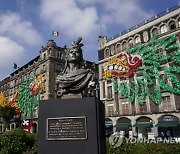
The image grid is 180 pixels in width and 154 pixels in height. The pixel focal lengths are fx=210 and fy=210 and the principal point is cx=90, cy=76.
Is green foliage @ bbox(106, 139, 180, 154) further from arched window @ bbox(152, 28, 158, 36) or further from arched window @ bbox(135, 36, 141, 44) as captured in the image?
arched window @ bbox(135, 36, 141, 44)

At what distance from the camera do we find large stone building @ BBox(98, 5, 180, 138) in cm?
2961

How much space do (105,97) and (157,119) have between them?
10643 millimetres

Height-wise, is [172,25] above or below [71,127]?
above

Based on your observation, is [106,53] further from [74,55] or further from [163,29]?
[74,55]

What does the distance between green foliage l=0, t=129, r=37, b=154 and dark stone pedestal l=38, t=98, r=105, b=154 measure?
17.3 ft

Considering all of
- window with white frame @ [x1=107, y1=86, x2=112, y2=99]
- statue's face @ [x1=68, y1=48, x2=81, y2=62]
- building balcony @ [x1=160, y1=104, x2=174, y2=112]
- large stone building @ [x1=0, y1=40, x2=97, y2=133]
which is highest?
large stone building @ [x1=0, y1=40, x2=97, y2=133]

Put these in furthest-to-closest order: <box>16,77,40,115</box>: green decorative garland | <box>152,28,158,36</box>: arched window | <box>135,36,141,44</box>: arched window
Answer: <box>16,77,40,115</box>: green decorative garland, <box>135,36,141,44</box>: arched window, <box>152,28,158,36</box>: arched window

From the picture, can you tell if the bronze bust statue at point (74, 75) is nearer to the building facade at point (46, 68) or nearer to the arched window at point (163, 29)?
the arched window at point (163, 29)

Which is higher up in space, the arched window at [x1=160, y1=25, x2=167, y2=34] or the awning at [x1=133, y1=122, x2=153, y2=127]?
the arched window at [x1=160, y1=25, x2=167, y2=34]

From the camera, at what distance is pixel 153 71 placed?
3169cm

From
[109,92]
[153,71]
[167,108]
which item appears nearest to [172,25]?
[153,71]

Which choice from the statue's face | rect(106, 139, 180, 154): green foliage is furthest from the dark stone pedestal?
rect(106, 139, 180, 154): green foliage

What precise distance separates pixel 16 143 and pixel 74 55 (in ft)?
21.4

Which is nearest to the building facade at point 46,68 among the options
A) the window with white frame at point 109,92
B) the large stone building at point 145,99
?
the window with white frame at point 109,92
